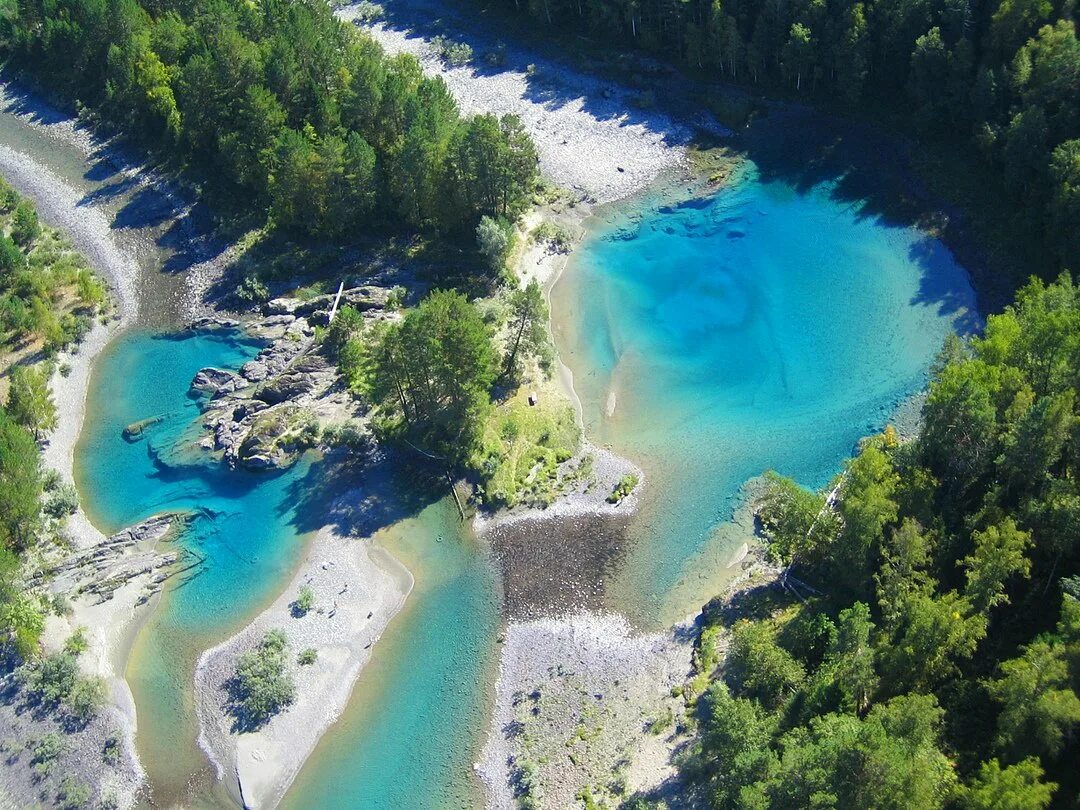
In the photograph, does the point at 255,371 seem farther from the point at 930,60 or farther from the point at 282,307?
the point at 930,60

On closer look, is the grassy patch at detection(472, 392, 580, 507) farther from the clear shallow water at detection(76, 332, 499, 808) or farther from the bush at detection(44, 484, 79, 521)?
the bush at detection(44, 484, 79, 521)

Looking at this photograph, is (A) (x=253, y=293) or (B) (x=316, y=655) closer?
(B) (x=316, y=655)

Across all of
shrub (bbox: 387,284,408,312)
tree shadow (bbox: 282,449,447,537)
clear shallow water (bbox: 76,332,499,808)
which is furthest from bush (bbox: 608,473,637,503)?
shrub (bbox: 387,284,408,312)

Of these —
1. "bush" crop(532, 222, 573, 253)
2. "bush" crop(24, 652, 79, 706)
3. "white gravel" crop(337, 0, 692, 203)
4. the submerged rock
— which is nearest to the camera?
"bush" crop(24, 652, 79, 706)

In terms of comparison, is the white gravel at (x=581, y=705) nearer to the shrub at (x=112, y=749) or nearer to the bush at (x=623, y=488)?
the bush at (x=623, y=488)

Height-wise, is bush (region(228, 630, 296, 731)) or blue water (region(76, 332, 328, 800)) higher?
blue water (region(76, 332, 328, 800))

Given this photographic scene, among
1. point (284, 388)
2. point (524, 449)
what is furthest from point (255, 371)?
point (524, 449)

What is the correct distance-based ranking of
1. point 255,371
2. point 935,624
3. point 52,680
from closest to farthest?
1. point 935,624
2. point 52,680
3. point 255,371
